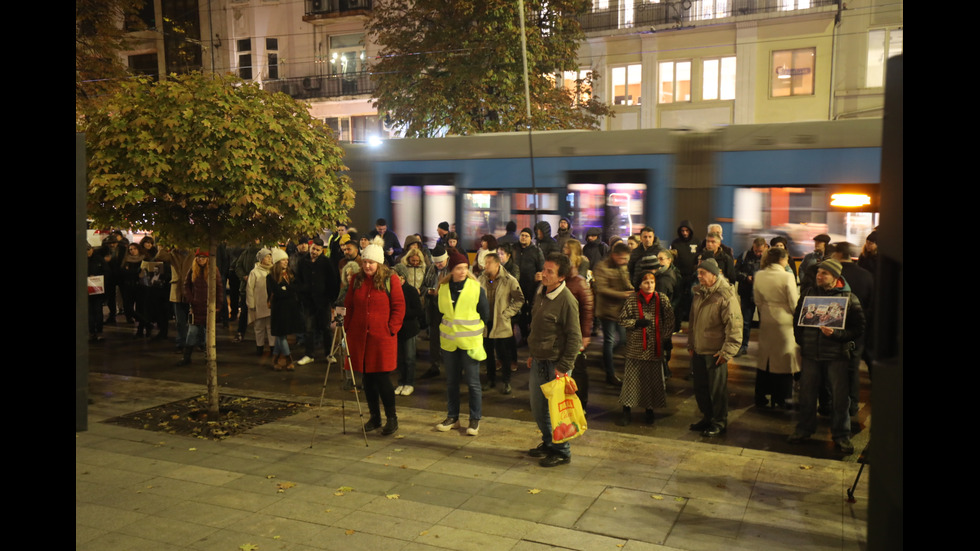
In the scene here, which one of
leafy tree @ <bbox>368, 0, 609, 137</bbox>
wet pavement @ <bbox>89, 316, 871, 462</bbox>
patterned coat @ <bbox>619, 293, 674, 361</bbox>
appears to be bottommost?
wet pavement @ <bbox>89, 316, 871, 462</bbox>

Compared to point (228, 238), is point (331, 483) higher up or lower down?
lower down

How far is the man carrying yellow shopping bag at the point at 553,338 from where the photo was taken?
738 cm

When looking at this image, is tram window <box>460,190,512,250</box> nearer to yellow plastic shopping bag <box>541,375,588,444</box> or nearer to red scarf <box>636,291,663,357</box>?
red scarf <box>636,291,663,357</box>

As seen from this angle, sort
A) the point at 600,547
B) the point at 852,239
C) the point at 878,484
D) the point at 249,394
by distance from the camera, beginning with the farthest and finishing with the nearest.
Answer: the point at 852,239
the point at 249,394
the point at 600,547
the point at 878,484

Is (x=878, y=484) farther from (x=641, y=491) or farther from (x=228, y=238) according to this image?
(x=228, y=238)

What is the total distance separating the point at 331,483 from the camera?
22.7ft

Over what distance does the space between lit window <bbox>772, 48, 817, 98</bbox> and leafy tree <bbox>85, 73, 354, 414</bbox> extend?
24.4 metres

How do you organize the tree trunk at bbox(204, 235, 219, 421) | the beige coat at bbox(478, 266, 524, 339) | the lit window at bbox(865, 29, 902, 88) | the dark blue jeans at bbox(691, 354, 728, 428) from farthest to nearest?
the lit window at bbox(865, 29, 902, 88), the beige coat at bbox(478, 266, 524, 339), the tree trunk at bbox(204, 235, 219, 421), the dark blue jeans at bbox(691, 354, 728, 428)

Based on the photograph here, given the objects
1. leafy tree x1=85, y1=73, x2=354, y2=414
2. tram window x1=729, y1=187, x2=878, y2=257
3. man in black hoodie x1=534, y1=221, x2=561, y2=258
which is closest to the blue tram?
tram window x1=729, y1=187, x2=878, y2=257

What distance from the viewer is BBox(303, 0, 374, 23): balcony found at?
113 ft

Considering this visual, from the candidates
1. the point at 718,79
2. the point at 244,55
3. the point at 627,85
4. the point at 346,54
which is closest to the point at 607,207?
the point at 718,79

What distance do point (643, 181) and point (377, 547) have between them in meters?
11.2
